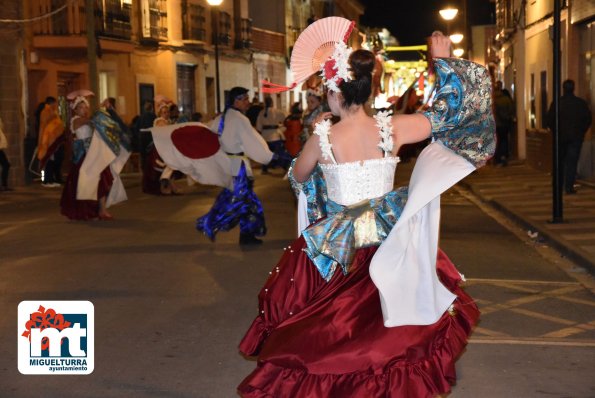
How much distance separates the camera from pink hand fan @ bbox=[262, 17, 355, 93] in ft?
18.0

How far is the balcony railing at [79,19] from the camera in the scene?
26.5 metres

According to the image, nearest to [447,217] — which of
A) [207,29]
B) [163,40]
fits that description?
[163,40]

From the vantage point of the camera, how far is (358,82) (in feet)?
17.1

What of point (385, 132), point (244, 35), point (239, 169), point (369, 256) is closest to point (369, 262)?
point (369, 256)

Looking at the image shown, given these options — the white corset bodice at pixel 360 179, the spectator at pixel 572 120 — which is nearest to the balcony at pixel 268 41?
the spectator at pixel 572 120

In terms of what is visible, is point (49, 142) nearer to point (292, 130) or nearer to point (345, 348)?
point (292, 130)

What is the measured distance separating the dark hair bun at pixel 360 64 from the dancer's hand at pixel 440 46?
1.10ft

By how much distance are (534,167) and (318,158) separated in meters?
20.2

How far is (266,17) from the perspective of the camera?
5022cm

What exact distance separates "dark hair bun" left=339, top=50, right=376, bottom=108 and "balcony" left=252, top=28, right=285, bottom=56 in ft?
133

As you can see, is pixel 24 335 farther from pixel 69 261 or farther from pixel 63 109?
pixel 63 109

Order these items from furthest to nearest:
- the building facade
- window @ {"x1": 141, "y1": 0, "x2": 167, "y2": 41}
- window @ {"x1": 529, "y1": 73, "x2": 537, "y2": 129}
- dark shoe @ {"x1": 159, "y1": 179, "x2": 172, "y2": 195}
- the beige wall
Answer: window @ {"x1": 141, "y1": 0, "x2": 167, "y2": 41}
window @ {"x1": 529, "y1": 73, "x2": 537, "y2": 129}
the beige wall
dark shoe @ {"x1": 159, "y1": 179, "x2": 172, "y2": 195}
the building facade

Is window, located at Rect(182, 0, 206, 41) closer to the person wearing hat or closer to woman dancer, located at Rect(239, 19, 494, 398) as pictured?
the person wearing hat

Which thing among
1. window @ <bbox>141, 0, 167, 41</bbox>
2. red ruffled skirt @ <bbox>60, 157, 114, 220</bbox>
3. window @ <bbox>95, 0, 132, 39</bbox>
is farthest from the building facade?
window @ <bbox>95, 0, 132, 39</bbox>
